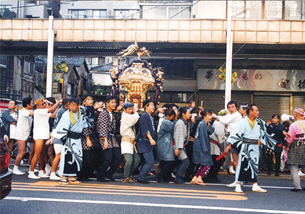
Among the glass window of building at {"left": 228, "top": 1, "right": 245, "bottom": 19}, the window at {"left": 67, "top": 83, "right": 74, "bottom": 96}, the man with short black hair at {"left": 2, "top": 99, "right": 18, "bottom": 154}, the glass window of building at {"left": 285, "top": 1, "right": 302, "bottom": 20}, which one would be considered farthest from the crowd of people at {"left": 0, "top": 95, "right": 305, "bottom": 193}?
the window at {"left": 67, "top": 83, "right": 74, "bottom": 96}

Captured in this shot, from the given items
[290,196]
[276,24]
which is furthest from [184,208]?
[276,24]

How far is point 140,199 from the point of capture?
6.71m

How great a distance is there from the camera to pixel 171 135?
9078 mm

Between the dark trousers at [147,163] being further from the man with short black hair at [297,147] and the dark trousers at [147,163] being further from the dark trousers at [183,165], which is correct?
the man with short black hair at [297,147]

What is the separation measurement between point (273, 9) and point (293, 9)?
101cm

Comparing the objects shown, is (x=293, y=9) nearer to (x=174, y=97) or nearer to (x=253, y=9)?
(x=253, y=9)

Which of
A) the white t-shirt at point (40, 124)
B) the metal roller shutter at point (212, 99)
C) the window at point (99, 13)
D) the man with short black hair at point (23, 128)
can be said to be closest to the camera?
the white t-shirt at point (40, 124)

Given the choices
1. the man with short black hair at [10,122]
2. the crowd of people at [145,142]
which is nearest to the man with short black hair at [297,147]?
the crowd of people at [145,142]

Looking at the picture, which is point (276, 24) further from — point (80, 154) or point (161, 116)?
point (80, 154)

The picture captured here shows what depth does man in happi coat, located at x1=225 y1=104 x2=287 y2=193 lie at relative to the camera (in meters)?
7.97

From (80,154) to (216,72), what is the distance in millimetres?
12908

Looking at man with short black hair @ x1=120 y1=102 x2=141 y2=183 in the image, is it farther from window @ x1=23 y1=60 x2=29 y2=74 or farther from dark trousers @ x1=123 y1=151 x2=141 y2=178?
window @ x1=23 y1=60 x2=29 y2=74

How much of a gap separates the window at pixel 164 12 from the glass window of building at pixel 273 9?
199 inches

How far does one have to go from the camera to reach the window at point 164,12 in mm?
22422
